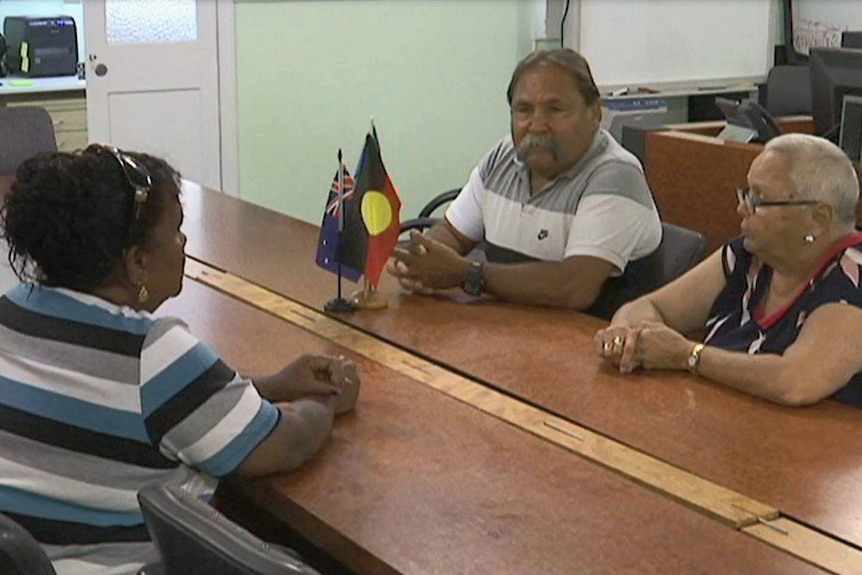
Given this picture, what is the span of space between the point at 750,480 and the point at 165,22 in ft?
14.7

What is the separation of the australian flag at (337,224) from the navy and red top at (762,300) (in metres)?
0.74

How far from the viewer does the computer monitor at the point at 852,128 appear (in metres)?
4.09

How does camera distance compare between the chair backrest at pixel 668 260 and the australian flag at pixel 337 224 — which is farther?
the chair backrest at pixel 668 260

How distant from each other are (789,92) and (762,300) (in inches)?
135

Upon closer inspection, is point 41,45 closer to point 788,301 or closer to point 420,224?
point 420,224

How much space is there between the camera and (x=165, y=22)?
5.70 m

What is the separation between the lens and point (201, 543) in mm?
1371

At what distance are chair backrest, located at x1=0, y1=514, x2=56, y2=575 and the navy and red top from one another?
1.34m

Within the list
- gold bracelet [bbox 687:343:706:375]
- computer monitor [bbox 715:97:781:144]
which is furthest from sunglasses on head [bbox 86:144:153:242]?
computer monitor [bbox 715:97:781:144]

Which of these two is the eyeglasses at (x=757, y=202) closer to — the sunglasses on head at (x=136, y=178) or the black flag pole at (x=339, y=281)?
the black flag pole at (x=339, y=281)

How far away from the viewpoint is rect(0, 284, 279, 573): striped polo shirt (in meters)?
1.69

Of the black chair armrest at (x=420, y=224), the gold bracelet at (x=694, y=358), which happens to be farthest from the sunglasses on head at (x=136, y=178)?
the black chair armrest at (x=420, y=224)

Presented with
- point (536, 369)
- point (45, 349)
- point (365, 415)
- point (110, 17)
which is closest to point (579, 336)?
point (536, 369)

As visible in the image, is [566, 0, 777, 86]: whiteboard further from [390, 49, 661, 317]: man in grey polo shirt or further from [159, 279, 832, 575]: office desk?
[159, 279, 832, 575]: office desk
